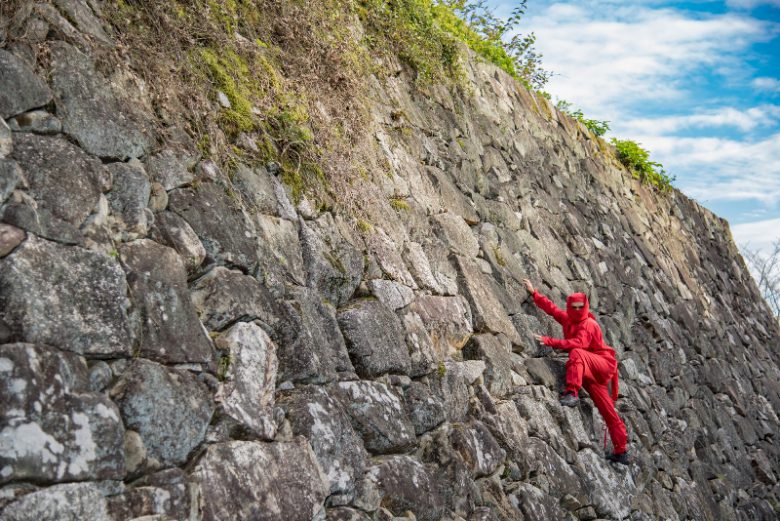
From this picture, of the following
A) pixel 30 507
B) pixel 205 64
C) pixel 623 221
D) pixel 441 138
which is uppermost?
pixel 623 221

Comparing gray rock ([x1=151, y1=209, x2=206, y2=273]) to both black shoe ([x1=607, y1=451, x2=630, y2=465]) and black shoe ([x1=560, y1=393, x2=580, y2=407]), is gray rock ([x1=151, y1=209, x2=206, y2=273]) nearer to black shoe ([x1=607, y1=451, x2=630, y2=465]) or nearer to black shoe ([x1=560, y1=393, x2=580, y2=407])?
black shoe ([x1=560, y1=393, x2=580, y2=407])

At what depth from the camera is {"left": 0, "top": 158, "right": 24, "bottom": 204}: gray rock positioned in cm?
239

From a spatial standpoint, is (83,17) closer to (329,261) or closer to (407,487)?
(329,261)

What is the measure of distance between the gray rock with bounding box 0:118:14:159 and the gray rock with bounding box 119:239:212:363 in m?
0.55

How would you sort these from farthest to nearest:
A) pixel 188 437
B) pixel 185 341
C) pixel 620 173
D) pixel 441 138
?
1. pixel 620 173
2. pixel 441 138
3. pixel 185 341
4. pixel 188 437

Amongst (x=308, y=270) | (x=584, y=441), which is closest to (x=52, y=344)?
(x=308, y=270)

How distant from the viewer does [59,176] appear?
8.65ft

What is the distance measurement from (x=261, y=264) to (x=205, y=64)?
52.5 inches

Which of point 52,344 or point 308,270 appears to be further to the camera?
point 308,270

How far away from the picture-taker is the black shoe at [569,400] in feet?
19.3

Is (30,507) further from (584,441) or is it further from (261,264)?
(584,441)

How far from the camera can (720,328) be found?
464 inches

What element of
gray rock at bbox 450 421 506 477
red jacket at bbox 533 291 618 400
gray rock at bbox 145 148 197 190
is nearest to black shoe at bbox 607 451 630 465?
red jacket at bbox 533 291 618 400

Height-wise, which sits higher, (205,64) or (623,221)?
(623,221)
